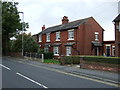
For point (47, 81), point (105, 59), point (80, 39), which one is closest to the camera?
point (47, 81)

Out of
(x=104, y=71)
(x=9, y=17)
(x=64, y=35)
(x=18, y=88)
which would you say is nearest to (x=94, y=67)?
(x=104, y=71)

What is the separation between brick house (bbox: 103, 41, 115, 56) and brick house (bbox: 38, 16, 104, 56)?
0.74 meters

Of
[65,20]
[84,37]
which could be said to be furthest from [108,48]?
[65,20]

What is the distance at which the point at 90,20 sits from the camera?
34.0m

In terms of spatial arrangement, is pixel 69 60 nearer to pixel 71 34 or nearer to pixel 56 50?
pixel 71 34

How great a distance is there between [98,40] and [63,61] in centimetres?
1445

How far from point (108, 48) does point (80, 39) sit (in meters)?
5.39

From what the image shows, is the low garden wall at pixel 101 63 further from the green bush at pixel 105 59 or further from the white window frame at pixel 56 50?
the white window frame at pixel 56 50

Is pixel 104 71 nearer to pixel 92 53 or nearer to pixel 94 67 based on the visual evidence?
pixel 94 67

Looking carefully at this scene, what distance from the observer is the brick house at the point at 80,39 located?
106 feet

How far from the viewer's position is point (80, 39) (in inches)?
1283

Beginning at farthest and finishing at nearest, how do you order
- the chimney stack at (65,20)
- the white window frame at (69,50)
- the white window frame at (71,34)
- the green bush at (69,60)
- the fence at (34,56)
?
1. the chimney stack at (65,20)
2. the white window frame at (71,34)
3. the white window frame at (69,50)
4. the fence at (34,56)
5. the green bush at (69,60)

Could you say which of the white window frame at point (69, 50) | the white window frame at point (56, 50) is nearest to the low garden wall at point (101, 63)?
the white window frame at point (69, 50)

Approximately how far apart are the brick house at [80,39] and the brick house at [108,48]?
2.44 feet
